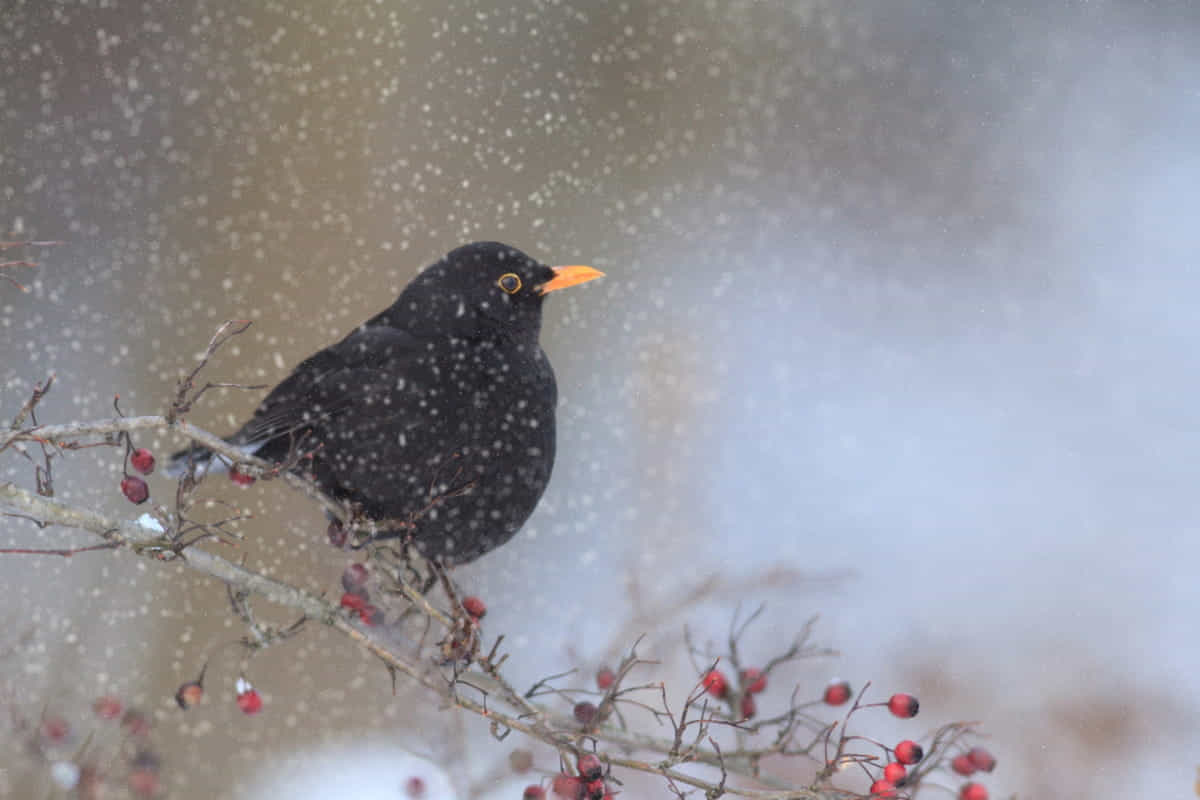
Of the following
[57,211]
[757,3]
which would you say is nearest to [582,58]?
[757,3]

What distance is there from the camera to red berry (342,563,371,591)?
3.02 ft

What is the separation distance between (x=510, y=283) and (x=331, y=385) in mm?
225

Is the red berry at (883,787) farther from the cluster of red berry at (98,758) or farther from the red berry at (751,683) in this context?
the cluster of red berry at (98,758)

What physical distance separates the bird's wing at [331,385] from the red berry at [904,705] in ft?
2.01

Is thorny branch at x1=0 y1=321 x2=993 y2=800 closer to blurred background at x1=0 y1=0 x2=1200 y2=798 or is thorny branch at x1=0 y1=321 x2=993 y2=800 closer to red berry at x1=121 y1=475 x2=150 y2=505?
red berry at x1=121 y1=475 x2=150 y2=505

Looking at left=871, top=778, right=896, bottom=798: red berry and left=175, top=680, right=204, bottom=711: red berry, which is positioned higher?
left=871, top=778, right=896, bottom=798: red berry

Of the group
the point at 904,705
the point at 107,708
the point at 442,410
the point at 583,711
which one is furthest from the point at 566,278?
the point at 107,708

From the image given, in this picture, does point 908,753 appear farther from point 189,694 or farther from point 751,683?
point 189,694

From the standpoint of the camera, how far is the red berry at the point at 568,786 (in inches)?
32.8

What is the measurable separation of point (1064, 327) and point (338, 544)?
2.44 meters

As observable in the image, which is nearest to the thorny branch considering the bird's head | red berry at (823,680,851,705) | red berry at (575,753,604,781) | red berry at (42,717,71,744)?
red berry at (575,753,604,781)

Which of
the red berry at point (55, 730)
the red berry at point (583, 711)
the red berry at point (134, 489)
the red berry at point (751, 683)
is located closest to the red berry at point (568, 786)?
the red berry at point (583, 711)

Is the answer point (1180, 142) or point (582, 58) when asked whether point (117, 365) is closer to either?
point (582, 58)

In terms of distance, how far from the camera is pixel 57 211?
71.1 inches
